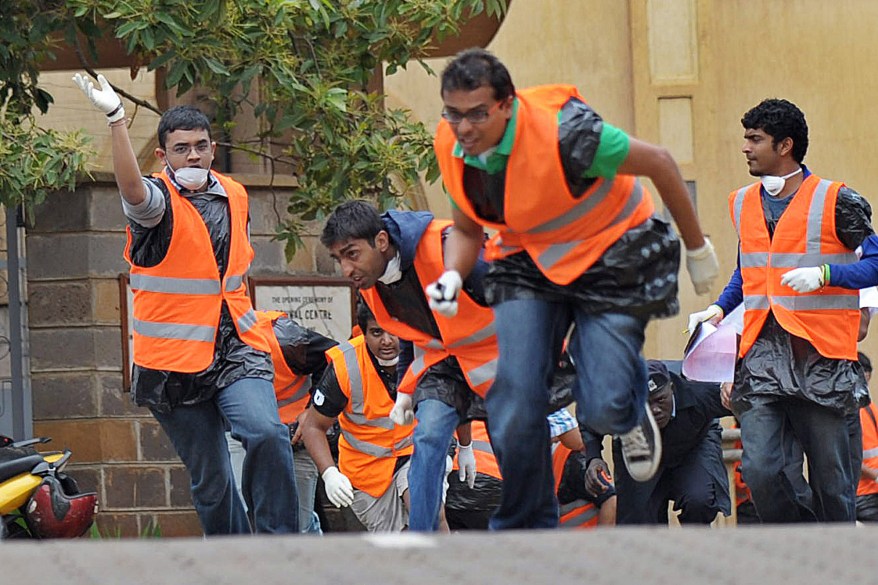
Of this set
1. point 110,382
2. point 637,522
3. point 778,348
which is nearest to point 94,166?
point 110,382

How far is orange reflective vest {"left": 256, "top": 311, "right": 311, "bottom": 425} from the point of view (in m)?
7.77

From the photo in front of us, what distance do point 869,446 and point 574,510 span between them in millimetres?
1483

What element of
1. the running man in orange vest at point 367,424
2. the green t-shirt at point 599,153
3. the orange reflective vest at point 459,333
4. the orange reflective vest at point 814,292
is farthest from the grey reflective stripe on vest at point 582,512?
the green t-shirt at point 599,153

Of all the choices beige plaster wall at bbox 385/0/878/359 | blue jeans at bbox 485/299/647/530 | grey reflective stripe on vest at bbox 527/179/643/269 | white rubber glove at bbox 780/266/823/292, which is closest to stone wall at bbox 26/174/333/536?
beige plaster wall at bbox 385/0/878/359

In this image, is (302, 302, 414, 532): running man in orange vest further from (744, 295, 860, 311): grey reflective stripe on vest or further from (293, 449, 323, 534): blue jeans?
(744, 295, 860, 311): grey reflective stripe on vest

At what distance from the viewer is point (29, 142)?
8.10 m

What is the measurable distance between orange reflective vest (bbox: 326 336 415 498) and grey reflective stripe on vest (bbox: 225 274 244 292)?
4.24 ft

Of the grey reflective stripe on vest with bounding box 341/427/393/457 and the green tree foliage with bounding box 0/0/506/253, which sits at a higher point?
the green tree foliage with bounding box 0/0/506/253

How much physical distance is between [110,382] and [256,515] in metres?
3.83

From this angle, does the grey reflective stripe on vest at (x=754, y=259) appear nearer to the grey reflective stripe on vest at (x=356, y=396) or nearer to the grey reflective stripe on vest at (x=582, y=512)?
the grey reflective stripe on vest at (x=356, y=396)

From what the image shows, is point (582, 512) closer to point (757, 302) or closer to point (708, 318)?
point (708, 318)

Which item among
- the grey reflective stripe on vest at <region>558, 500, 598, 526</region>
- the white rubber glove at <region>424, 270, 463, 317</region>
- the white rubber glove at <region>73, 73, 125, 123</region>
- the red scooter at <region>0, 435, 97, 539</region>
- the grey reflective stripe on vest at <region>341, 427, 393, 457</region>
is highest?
the white rubber glove at <region>73, 73, 125, 123</region>

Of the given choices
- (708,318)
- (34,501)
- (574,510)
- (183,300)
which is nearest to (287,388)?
(34,501)

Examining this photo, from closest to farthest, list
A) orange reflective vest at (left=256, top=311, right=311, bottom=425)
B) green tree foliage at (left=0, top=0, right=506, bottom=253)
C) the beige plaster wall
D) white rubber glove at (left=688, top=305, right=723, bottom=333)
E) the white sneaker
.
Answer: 1. the white sneaker
2. white rubber glove at (left=688, top=305, right=723, bottom=333)
3. green tree foliage at (left=0, top=0, right=506, bottom=253)
4. orange reflective vest at (left=256, top=311, right=311, bottom=425)
5. the beige plaster wall
